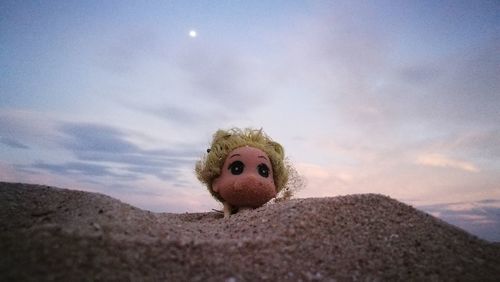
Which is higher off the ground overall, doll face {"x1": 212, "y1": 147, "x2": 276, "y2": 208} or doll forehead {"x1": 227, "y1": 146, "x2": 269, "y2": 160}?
doll forehead {"x1": 227, "y1": 146, "x2": 269, "y2": 160}

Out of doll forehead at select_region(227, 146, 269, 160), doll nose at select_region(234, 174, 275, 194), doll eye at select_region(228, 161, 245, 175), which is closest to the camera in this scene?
doll nose at select_region(234, 174, 275, 194)

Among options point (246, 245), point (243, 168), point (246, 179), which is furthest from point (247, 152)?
point (246, 245)

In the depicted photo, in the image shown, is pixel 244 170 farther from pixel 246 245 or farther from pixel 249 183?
pixel 246 245

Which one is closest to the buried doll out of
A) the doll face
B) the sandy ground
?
the doll face

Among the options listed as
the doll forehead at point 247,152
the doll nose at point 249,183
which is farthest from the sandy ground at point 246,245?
the doll forehead at point 247,152

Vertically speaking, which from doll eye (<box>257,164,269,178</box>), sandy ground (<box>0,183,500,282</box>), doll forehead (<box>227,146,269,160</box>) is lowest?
sandy ground (<box>0,183,500,282</box>)

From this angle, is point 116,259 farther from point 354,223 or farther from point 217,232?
point 354,223

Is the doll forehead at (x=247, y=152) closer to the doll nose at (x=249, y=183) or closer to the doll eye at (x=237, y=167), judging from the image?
the doll eye at (x=237, y=167)

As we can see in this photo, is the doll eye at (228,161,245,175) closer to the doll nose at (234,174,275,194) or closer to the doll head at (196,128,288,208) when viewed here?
the doll head at (196,128,288,208)
